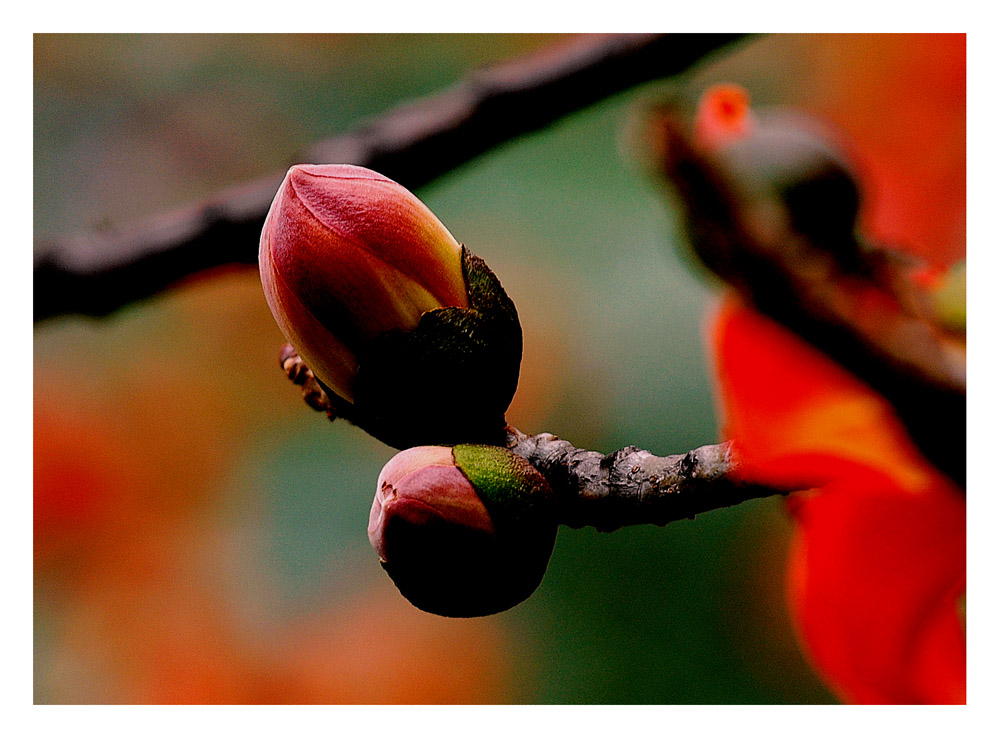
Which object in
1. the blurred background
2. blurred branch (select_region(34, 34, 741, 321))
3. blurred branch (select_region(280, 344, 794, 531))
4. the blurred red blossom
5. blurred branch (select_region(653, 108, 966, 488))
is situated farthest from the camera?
the blurred background

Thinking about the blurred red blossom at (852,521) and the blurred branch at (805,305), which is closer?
Result: the blurred branch at (805,305)

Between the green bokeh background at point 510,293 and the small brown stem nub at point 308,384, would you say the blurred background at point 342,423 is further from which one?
the small brown stem nub at point 308,384

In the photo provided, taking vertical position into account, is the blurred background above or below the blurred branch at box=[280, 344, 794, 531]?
below

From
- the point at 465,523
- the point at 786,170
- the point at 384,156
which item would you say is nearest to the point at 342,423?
the point at 384,156

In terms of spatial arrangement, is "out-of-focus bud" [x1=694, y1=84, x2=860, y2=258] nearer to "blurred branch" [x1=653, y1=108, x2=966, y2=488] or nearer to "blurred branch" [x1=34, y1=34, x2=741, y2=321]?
"blurred branch" [x1=34, y1=34, x2=741, y2=321]

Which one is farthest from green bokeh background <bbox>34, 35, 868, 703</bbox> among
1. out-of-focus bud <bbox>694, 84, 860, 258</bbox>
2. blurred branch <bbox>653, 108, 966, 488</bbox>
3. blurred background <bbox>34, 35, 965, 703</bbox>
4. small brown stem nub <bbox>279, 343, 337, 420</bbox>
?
blurred branch <bbox>653, 108, 966, 488</bbox>

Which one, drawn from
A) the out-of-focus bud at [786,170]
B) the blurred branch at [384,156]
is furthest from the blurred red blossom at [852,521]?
the blurred branch at [384,156]
